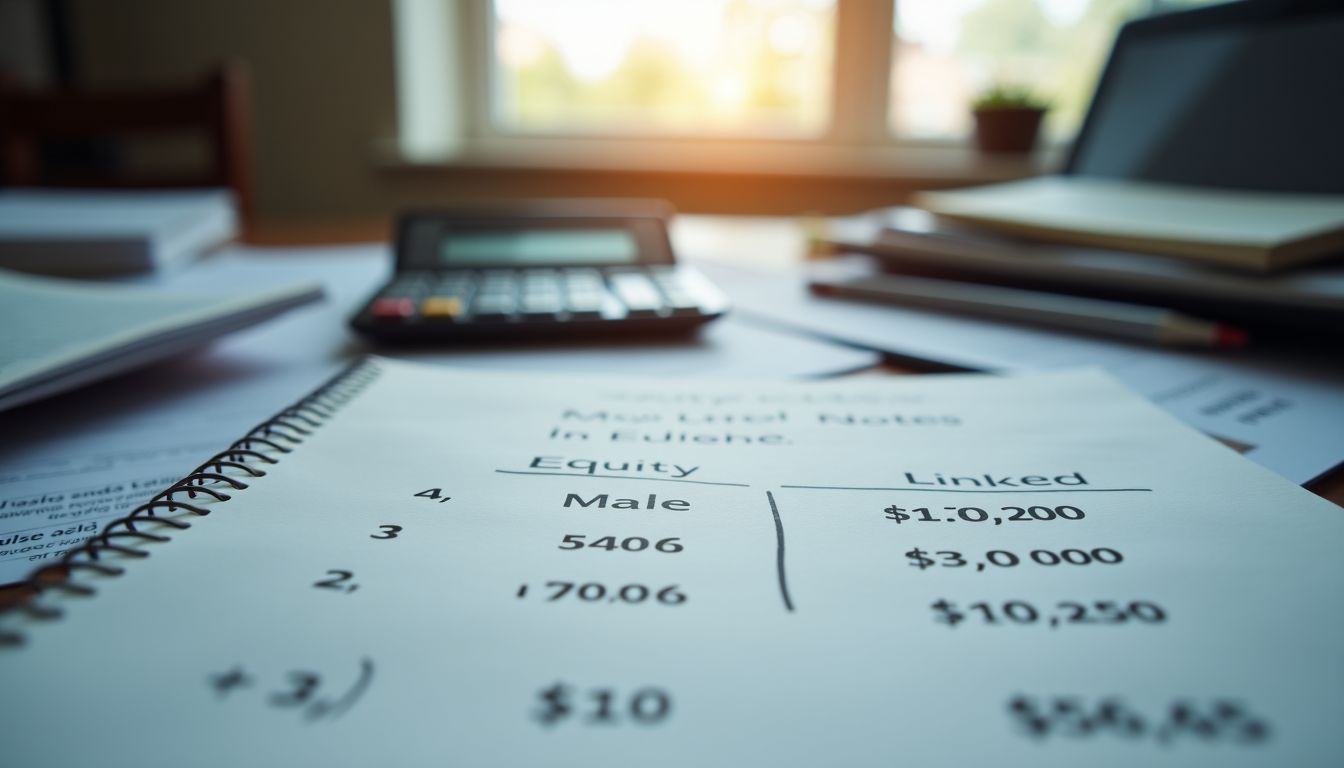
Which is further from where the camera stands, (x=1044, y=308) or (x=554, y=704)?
(x=1044, y=308)

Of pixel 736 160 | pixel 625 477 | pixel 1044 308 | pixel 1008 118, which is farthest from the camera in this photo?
pixel 736 160

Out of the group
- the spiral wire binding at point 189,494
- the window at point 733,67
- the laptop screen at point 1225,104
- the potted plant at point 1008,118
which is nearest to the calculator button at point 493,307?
the spiral wire binding at point 189,494

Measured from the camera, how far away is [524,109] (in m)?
1.82

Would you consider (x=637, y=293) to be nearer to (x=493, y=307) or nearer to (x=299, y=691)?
(x=493, y=307)

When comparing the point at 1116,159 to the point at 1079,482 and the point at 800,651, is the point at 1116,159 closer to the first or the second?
the point at 1079,482

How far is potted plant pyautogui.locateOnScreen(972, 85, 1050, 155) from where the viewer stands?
Result: 1.35m

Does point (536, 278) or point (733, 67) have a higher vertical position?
point (733, 67)

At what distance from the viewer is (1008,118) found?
1.37 m

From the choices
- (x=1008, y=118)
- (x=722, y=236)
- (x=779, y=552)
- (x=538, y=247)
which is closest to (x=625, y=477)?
(x=779, y=552)

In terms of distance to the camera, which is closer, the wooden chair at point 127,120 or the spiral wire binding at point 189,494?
the spiral wire binding at point 189,494

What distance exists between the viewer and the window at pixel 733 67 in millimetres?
1599

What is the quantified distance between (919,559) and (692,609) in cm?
6

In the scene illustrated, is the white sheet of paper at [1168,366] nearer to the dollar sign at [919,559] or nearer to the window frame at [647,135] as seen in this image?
the dollar sign at [919,559]

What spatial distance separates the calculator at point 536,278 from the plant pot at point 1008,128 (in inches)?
38.2
